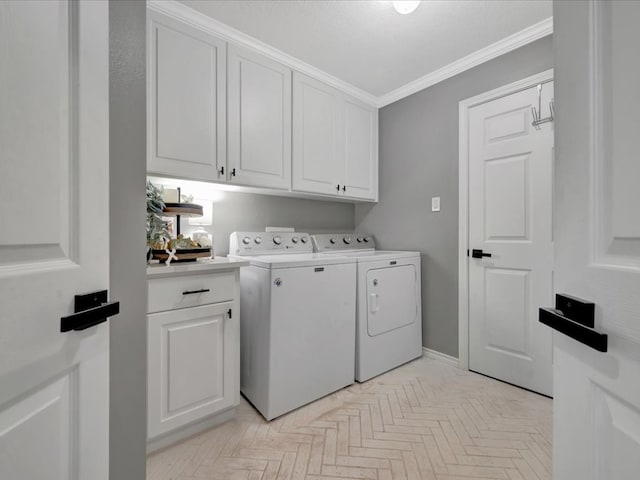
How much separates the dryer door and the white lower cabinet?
1.00m

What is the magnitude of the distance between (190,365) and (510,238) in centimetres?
Answer: 226

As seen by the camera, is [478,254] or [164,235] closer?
[164,235]

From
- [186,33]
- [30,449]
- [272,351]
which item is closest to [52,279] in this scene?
[30,449]

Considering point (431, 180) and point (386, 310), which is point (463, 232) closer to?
point (431, 180)

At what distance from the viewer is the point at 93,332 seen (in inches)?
22.8

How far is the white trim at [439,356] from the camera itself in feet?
7.83

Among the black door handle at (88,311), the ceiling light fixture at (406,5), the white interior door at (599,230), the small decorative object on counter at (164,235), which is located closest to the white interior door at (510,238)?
the ceiling light fixture at (406,5)

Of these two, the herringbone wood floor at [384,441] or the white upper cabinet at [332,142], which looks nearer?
the herringbone wood floor at [384,441]

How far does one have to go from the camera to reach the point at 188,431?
1.54 m

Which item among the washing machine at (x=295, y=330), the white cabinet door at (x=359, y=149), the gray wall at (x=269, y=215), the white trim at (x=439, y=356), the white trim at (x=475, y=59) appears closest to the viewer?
the washing machine at (x=295, y=330)

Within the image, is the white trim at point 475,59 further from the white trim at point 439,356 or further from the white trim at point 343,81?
the white trim at point 439,356

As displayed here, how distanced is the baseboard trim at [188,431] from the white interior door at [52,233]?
1034 mm

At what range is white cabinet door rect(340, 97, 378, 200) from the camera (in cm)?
265

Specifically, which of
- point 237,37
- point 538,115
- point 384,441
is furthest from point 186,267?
point 538,115
